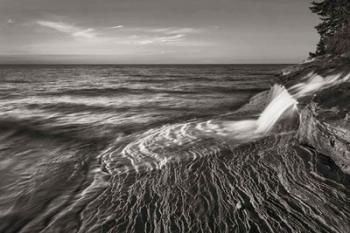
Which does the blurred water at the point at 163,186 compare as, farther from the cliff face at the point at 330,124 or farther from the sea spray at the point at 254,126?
the cliff face at the point at 330,124

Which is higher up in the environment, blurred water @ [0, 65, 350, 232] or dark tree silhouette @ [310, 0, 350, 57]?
dark tree silhouette @ [310, 0, 350, 57]

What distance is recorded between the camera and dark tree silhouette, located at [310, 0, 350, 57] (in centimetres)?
1965

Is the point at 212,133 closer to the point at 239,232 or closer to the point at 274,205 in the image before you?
the point at 274,205

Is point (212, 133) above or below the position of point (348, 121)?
below

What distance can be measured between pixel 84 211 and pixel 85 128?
8.18 m

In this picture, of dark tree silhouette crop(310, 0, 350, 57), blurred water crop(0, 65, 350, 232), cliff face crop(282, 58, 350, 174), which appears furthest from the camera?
dark tree silhouette crop(310, 0, 350, 57)

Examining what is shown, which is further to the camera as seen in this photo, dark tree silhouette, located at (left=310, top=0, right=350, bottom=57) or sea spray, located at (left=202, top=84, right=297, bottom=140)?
dark tree silhouette, located at (left=310, top=0, right=350, bottom=57)

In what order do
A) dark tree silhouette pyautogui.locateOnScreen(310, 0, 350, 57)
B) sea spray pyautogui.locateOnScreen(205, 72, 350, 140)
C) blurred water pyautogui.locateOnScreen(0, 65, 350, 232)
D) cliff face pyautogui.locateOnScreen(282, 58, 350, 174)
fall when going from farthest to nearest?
dark tree silhouette pyautogui.locateOnScreen(310, 0, 350, 57), sea spray pyautogui.locateOnScreen(205, 72, 350, 140), cliff face pyautogui.locateOnScreen(282, 58, 350, 174), blurred water pyautogui.locateOnScreen(0, 65, 350, 232)

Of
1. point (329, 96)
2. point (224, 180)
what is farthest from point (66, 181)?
point (329, 96)

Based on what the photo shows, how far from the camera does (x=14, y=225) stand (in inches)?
190

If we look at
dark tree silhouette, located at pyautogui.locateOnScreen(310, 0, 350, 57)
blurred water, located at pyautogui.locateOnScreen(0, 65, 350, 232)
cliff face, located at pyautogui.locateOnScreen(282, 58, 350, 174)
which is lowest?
blurred water, located at pyautogui.locateOnScreen(0, 65, 350, 232)

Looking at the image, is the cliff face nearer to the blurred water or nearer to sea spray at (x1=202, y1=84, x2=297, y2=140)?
the blurred water

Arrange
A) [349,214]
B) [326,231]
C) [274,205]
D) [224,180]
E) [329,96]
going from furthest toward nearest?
[329,96] < [224,180] < [274,205] < [349,214] < [326,231]

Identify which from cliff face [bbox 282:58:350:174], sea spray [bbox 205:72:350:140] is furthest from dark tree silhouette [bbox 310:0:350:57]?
cliff face [bbox 282:58:350:174]
